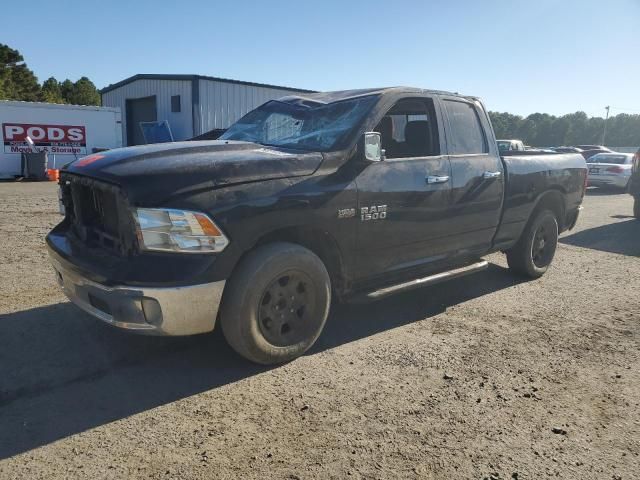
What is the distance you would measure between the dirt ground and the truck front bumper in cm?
43

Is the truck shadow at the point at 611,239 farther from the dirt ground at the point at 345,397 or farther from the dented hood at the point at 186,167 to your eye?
the dented hood at the point at 186,167

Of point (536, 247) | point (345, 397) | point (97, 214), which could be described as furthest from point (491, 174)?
point (97, 214)

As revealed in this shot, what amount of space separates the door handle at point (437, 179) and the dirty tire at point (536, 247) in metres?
1.83

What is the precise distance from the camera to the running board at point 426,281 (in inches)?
152

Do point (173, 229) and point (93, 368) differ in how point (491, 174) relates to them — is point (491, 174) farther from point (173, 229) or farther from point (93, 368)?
point (93, 368)

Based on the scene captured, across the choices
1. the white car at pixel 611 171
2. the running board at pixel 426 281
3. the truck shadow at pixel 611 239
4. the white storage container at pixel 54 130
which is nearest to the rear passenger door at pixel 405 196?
the running board at pixel 426 281

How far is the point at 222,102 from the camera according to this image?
804 inches

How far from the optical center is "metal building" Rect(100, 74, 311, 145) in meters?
19.7

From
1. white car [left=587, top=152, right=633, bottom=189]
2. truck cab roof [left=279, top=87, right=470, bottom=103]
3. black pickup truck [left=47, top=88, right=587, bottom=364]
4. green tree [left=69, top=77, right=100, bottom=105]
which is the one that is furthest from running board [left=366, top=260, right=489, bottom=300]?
green tree [left=69, top=77, right=100, bottom=105]

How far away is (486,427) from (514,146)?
14.1m

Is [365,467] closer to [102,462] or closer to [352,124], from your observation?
[102,462]

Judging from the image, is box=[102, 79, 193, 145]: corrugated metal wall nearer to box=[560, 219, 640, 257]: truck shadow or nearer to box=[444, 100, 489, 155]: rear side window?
box=[560, 219, 640, 257]: truck shadow

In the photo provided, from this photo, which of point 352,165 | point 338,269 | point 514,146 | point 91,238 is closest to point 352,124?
point 352,165

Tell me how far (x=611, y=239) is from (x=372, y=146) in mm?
6939
